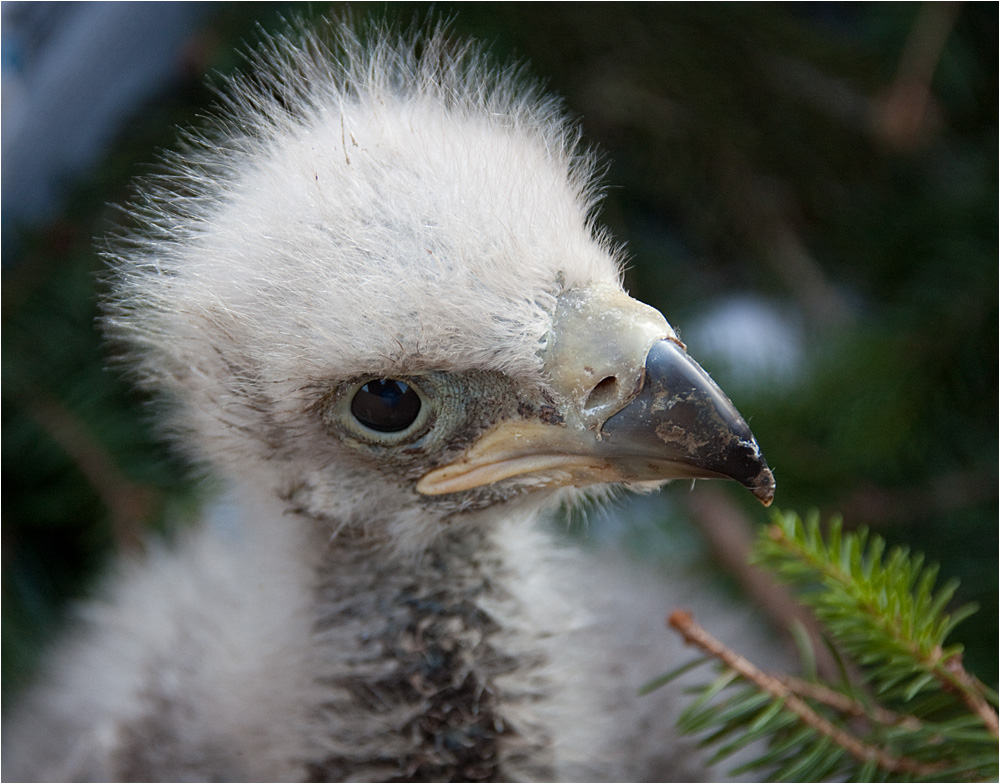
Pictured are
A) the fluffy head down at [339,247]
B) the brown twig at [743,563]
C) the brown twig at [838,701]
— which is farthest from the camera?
the brown twig at [743,563]

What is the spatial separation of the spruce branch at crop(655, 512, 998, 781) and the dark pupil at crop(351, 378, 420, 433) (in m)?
0.34

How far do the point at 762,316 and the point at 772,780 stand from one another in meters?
0.95

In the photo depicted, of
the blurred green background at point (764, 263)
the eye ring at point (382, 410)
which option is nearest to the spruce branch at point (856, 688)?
the eye ring at point (382, 410)

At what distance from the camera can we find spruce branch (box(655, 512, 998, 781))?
34.9 inches

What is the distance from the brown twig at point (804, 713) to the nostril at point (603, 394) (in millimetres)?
234

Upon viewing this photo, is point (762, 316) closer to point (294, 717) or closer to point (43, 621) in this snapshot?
point (294, 717)

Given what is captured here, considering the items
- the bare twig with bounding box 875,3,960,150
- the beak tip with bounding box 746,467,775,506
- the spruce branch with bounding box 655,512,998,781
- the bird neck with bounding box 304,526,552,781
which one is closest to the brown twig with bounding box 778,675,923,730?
the spruce branch with bounding box 655,512,998,781

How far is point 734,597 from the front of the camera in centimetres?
154

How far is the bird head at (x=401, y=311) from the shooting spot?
0.87m

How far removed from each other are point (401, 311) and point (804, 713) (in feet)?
1.94

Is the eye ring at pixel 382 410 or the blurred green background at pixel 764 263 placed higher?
the blurred green background at pixel 764 263

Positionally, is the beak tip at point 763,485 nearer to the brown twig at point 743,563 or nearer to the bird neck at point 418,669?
the bird neck at point 418,669

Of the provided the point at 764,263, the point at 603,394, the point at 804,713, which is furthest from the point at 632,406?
the point at 764,263

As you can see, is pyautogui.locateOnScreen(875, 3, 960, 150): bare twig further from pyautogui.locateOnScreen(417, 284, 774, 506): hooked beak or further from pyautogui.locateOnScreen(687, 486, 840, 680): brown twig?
pyautogui.locateOnScreen(417, 284, 774, 506): hooked beak
